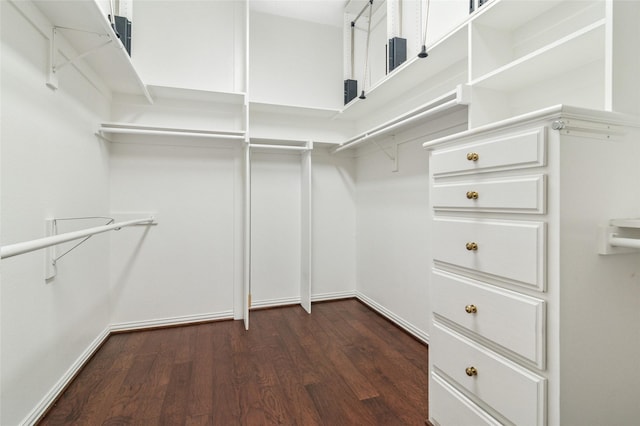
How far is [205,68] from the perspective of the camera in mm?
2641

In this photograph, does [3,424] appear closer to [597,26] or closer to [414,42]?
[597,26]

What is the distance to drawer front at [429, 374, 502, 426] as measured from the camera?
1.12m

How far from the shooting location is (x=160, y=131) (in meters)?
2.33

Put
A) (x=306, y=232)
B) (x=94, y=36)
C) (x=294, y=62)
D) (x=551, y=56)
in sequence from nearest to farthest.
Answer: (x=551, y=56) < (x=94, y=36) < (x=306, y=232) < (x=294, y=62)

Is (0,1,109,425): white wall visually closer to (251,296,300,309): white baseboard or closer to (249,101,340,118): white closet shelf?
(249,101,340,118): white closet shelf

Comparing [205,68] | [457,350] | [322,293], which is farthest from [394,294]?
[205,68]

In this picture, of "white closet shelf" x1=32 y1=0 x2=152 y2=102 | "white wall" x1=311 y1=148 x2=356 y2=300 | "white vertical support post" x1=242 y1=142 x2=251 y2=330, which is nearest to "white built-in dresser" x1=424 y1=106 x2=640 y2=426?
"white vertical support post" x1=242 y1=142 x2=251 y2=330

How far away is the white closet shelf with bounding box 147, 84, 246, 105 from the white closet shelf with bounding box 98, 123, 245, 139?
298 mm

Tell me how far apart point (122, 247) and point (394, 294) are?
230cm

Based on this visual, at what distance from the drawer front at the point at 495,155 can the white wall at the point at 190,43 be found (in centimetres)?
207

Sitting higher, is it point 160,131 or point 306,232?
point 160,131

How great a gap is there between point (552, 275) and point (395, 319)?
71.8 inches

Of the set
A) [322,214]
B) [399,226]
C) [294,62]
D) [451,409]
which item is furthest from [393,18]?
[451,409]

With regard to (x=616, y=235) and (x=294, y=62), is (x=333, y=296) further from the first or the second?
(x=616, y=235)
